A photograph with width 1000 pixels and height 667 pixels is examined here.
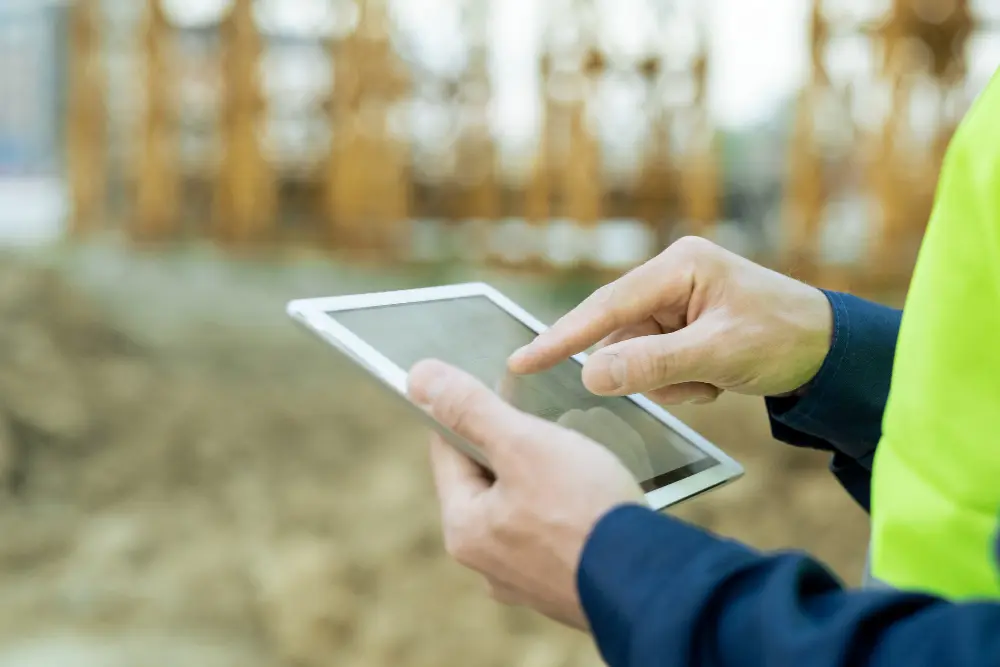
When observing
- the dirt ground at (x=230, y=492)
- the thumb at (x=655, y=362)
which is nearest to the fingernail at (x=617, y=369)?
the thumb at (x=655, y=362)

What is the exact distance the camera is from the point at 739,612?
16.6 inches

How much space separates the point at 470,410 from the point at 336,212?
7.65ft

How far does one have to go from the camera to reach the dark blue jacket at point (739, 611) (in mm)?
389

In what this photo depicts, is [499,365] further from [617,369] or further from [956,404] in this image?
[956,404]

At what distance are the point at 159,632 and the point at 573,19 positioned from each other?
1954mm

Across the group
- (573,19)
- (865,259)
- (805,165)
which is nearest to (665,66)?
(573,19)

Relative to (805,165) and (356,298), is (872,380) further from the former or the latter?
(805,165)

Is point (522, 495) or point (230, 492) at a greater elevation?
point (522, 495)

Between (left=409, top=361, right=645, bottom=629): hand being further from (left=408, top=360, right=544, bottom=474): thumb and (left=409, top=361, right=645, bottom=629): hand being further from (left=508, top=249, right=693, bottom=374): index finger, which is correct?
(left=508, top=249, right=693, bottom=374): index finger

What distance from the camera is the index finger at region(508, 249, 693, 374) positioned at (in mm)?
652

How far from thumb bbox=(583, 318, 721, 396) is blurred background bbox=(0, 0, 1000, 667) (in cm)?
169

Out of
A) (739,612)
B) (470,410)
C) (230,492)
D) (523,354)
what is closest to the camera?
(739,612)

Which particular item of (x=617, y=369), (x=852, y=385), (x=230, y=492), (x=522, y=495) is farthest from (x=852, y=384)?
(x=230, y=492)

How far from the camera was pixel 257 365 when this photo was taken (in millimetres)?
2689
